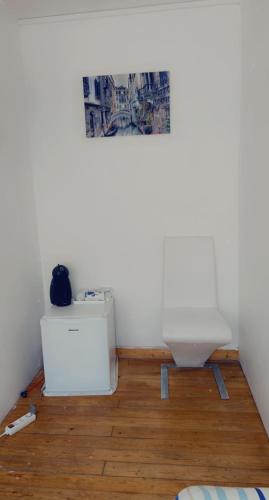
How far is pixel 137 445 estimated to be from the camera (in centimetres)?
191

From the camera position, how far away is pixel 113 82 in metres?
2.51

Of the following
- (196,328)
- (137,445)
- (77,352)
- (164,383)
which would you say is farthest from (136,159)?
(137,445)

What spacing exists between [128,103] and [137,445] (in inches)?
82.7

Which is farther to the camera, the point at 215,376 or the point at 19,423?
the point at 215,376

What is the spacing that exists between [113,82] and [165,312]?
1.60 m

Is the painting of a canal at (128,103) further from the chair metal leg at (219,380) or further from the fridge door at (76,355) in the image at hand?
the chair metal leg at (219,380)

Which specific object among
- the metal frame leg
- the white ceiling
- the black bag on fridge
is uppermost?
the white ceiling

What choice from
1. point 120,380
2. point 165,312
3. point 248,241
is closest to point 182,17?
point 248,241

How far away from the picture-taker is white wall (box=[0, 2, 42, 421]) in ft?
7.36

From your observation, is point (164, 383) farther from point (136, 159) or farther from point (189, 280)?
point (136, 159)

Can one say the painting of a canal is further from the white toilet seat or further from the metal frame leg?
the metal frame leg

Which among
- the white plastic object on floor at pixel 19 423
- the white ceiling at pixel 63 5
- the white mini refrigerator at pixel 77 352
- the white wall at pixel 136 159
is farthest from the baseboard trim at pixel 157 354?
the white ceiling at pixel 63 5

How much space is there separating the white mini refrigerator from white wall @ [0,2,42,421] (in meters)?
0.21

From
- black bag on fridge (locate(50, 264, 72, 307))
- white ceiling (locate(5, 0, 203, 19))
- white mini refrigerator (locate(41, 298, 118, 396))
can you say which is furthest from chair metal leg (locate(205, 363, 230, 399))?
white ceiling (locate(5, 0, 203, 19))
